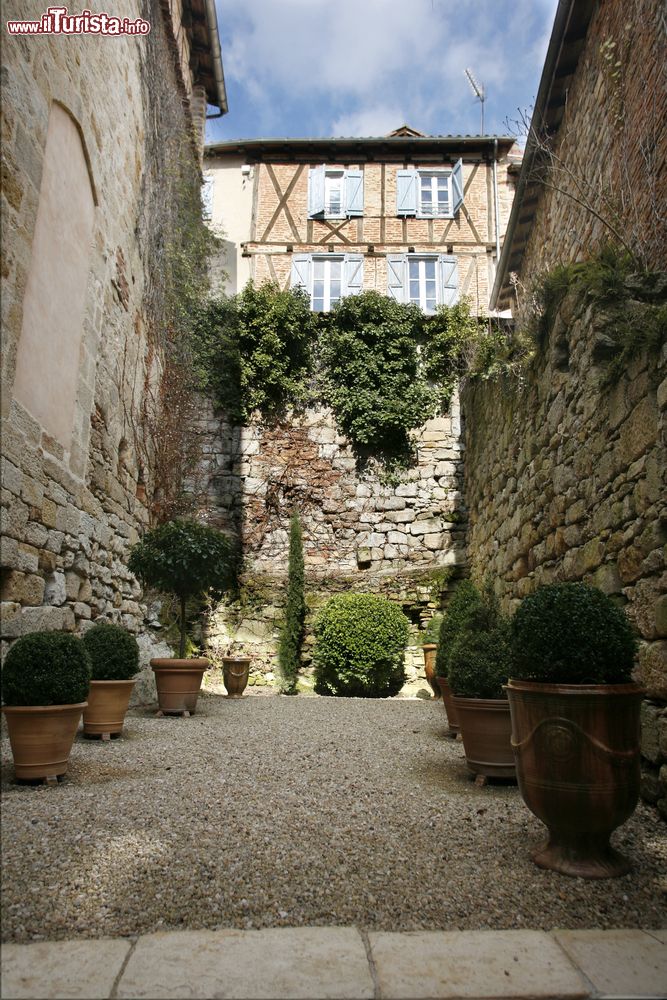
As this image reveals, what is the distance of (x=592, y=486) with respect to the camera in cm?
398

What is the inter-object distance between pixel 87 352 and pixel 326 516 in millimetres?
5262

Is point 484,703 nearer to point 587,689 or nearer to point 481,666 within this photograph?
point 481,666

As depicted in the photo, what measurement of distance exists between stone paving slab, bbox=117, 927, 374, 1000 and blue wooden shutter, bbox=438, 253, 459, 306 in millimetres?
12191

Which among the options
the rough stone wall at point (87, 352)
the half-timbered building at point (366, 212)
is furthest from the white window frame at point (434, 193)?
the rough stone wall at point (87, 352)

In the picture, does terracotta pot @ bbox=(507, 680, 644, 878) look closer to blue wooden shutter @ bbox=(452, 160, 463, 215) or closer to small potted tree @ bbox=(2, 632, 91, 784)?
small potted tree @ bbox=(2, 632, 91, 784)

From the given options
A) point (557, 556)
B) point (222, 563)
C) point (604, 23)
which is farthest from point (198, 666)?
point (604, 23)

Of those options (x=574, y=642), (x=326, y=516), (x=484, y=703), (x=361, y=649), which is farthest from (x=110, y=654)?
(x=326, y=516)

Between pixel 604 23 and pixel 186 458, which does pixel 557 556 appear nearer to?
pixel 604 23

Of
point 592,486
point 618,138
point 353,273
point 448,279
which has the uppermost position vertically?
point 353,273

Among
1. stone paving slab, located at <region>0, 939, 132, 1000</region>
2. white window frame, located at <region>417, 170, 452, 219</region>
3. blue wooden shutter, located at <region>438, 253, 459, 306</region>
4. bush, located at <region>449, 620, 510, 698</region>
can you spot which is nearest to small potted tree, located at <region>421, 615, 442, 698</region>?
bush, located at <region>449, 620, 510, 698</region>

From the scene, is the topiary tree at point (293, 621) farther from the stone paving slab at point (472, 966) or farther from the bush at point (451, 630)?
the stone paving slab at point (472, 966)

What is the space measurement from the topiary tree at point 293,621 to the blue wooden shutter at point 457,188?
7.95 metres

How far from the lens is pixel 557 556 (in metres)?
4.64

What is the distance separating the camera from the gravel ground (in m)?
2.00
